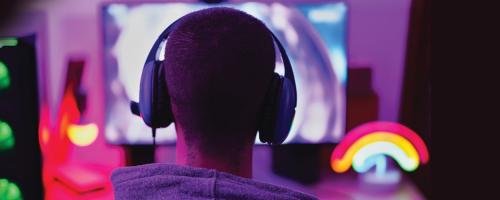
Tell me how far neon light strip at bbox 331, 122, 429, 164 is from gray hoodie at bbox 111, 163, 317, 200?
73 cm

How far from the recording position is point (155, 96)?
0.93 metres

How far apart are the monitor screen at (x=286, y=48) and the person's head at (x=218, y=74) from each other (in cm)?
64

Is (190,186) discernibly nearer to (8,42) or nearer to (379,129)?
(8,42)

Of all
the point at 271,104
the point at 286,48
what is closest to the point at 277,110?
the point at 271,104

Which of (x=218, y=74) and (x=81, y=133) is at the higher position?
(x=218, y=74)

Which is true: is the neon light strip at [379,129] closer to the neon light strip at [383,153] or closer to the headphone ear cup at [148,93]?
the neon light strip at [383,153]

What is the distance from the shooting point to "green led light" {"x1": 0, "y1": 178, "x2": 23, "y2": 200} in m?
1.29

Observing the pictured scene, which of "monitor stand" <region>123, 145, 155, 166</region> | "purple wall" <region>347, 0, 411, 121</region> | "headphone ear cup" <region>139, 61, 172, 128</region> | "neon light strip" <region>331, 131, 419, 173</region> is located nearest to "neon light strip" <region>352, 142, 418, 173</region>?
"neon light strip" <region>331, 131, 419, 173</region>

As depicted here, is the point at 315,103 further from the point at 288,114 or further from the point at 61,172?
the point at 61,172

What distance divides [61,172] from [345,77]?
2.45 feet

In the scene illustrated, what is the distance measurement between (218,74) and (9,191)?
0.72 m

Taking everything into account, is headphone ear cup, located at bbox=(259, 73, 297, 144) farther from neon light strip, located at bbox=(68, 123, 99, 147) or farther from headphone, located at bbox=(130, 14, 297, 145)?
neon light strip, located at bbox=(68, 123, 99, 147)

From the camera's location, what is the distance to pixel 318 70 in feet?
4.96

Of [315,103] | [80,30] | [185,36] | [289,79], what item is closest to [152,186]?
[185,36]
